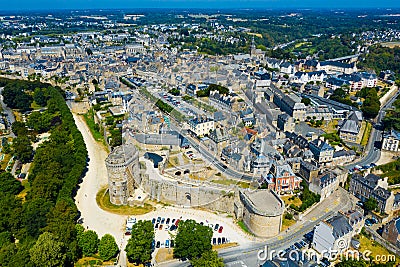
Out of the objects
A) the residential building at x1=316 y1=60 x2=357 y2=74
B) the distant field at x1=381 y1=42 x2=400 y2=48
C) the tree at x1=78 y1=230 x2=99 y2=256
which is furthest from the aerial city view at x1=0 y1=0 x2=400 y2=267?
the distant field at x1=381 y1=42 x2=400 y2=48

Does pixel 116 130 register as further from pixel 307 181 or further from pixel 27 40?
pixel 27 40

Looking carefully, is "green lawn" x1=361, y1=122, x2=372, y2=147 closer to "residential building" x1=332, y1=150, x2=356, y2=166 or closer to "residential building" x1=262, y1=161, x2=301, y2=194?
"residential building" x1=332, y1=150, x2=356, y2=166

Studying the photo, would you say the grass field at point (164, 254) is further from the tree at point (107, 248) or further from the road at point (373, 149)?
the road at point (373, 149)

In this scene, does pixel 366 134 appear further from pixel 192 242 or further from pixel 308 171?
pixel 192 242

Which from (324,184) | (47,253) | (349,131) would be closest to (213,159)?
(324,184)

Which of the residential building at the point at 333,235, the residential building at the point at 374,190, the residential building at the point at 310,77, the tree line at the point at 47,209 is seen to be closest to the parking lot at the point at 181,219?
the residential building at the point at 333,235

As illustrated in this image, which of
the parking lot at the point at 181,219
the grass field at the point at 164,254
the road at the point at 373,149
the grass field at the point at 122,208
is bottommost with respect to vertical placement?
the grass field at the point at 164,254

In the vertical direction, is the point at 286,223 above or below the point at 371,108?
below
